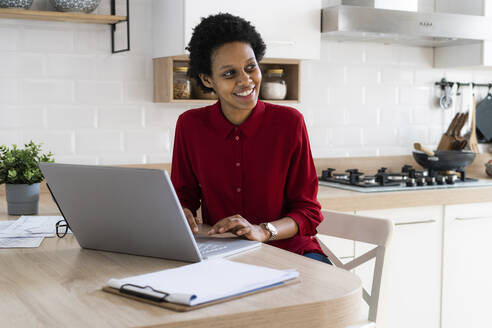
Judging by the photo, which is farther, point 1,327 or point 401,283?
point 401,283

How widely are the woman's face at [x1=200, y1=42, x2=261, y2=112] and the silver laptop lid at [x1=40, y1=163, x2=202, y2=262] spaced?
0.62m

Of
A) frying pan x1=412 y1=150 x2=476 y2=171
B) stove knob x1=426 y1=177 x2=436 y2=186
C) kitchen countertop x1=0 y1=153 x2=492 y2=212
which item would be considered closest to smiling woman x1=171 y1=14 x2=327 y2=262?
kitchen countertop x1=0 y1=153 x2=492 y2=212

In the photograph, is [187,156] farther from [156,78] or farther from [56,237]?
[156,78]

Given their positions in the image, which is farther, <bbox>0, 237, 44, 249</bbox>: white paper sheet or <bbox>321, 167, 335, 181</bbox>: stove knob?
<bbox>321, 167, 335, 181</bbox>: stove knob

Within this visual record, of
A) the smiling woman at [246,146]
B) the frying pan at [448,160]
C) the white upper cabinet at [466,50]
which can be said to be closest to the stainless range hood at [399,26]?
the white upper cabinet at [466,50]

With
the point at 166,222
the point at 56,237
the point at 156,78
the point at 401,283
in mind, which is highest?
the point at 156,78

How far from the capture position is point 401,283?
10.1 ft

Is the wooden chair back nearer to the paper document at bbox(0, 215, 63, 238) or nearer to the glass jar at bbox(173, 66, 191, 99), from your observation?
the paper document at bbox(0, 215, 63, 238)

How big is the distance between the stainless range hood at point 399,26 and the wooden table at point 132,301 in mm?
1944

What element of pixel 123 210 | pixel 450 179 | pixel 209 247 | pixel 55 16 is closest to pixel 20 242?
pixel 123 210

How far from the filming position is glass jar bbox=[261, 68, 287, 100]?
10.6ft

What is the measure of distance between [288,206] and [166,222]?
2.43 ft

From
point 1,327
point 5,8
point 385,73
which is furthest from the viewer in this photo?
point 385,73

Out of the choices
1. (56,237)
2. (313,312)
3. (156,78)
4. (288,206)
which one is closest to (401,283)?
(288,206)
